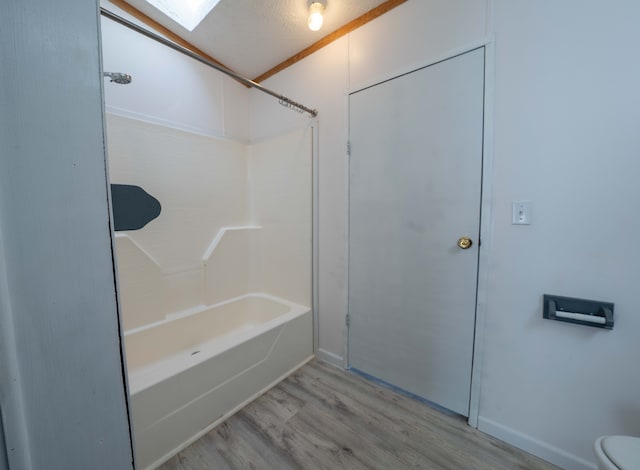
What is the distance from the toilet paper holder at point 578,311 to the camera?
1029 mm

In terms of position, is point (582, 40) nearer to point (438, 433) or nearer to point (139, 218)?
point (438, 433)

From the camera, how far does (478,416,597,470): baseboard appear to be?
3.72 feet

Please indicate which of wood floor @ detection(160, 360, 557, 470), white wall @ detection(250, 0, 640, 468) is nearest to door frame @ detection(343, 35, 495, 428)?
white wall @ detection(250, 0, 640, 468)

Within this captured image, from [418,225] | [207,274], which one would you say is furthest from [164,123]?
[418,225]

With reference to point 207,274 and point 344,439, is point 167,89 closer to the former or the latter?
point 207,274

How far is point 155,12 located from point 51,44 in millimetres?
1923

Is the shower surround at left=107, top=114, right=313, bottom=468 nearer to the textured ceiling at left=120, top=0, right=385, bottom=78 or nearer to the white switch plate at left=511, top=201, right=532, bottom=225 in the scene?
the textured ceiling at left=120, top=0, right=385, bottom=78

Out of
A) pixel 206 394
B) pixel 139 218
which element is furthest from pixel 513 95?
pixel 139 218

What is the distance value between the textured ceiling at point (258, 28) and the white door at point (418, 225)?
53 cm

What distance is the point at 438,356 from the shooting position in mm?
1491

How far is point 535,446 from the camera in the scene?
1.22 metres

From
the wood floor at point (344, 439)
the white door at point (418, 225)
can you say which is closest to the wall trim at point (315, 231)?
the white door at point (418, 225)

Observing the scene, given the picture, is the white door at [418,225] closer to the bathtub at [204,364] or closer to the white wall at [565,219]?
the white wall at [565,219]

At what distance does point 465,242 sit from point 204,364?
1.59 metres
